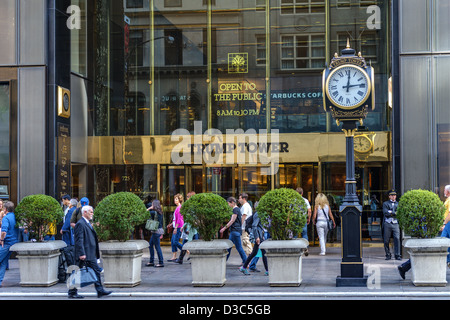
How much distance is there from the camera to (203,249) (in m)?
12.3

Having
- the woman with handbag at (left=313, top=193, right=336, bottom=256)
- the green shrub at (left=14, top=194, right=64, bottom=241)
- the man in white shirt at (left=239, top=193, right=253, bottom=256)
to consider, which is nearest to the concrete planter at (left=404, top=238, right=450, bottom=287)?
the man in white shirt at (left=239, top=193, right=253, bottom=256)

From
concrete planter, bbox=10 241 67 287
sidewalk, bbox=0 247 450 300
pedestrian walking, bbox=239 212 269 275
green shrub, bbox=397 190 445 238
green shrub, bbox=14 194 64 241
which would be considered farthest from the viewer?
pedestrian walking, bbox=239 212 269 275

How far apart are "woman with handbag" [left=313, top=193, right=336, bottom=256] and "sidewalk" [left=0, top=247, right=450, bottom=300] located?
2.37 metres

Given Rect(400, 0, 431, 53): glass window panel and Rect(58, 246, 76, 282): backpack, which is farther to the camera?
Rect(400, 0, 431, 53): glass window panel

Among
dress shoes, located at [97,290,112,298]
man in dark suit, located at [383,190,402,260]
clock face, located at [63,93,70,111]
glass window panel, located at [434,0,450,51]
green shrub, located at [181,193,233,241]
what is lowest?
dress shoes, located at [97,290,112,298]

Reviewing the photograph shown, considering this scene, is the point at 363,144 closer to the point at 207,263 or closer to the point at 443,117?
the point at 443,117

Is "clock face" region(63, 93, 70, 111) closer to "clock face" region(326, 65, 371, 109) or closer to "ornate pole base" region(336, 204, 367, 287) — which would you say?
"clock face" region(326, 65, 371, 109)

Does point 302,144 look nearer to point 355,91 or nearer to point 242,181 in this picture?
point 242,181

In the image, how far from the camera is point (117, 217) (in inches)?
488

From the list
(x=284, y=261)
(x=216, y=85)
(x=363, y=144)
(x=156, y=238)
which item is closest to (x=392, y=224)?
(x=363, y=144)

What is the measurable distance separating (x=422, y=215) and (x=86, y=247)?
236 inches

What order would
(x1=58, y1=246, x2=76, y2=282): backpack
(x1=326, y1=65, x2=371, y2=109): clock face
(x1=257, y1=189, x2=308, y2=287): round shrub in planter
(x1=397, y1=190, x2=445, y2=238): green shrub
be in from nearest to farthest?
(x1=397, y1=190, x2=445, y2=238): green shrub
(x1=257, y1=189, x2=308, y2=287): round shrub in planter
(x1=326, y1=65, x2=371, y2=109): clock face
(x1=58, y1=246, x2=76, y2=282): backpack

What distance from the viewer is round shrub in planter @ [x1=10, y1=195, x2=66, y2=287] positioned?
42.0 ft

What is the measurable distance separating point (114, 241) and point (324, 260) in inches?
241
